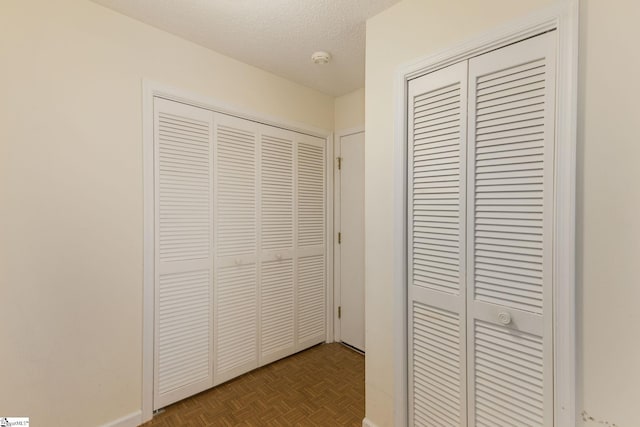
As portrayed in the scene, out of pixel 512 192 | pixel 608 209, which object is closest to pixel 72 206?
pixel 512 192

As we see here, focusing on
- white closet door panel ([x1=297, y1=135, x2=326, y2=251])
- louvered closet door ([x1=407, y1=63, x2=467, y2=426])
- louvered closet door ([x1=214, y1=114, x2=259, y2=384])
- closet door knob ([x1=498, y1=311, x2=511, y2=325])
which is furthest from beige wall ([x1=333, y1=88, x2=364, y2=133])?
closet door knob ([x1=498, y1=311, x2=511, y2=325])

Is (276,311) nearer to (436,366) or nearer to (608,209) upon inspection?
(436,366)

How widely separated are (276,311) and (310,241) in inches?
28.2

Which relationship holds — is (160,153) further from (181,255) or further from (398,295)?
(398,295)

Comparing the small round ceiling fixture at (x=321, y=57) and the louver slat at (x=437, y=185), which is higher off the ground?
the small round ceiling fixture at (x=321, y=57)

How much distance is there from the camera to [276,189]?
2.52 m

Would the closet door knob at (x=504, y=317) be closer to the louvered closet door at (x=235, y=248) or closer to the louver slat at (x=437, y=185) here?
the louver slat at (x=437, y=185)

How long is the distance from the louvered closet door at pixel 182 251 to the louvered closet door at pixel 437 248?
1.44m

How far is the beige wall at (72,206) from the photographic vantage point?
139 cm

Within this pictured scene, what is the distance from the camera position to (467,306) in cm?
132

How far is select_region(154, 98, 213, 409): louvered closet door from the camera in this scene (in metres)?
1.88

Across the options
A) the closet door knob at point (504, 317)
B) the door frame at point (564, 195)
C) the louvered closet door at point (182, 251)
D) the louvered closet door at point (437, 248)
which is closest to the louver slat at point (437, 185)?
the louvered closet door at point (437, 248)

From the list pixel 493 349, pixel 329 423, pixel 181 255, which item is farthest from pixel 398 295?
pixel 181 255

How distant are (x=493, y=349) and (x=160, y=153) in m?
2.17
